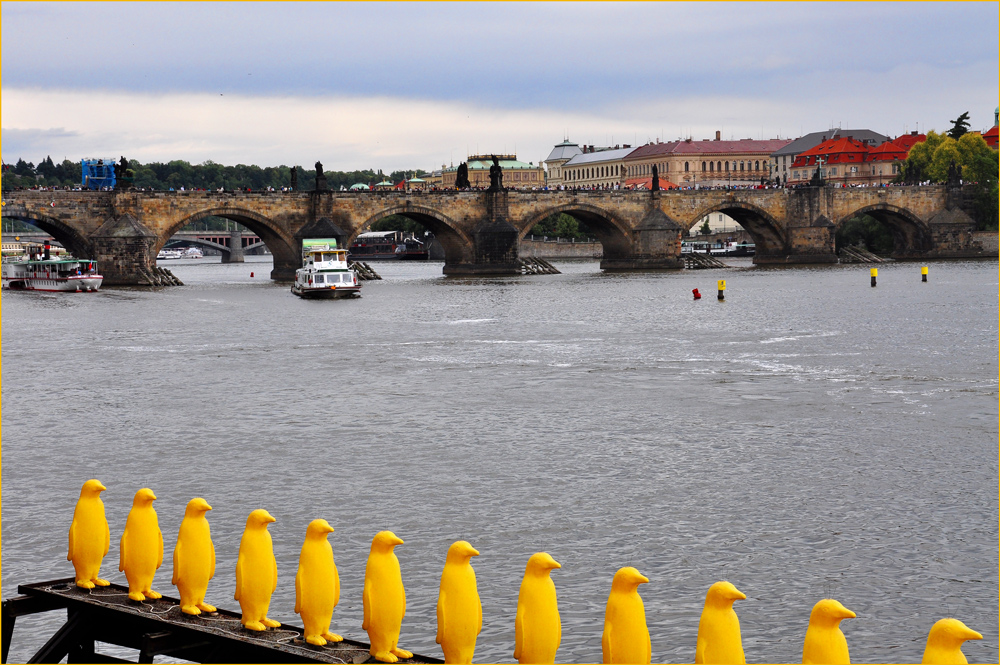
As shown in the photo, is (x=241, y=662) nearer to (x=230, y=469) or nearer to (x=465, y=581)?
(x=465, y=581)

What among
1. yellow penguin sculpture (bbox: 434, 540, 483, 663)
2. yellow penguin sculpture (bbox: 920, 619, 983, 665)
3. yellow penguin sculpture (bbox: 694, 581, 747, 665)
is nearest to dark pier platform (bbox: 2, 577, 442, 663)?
yellow penguin sculpture (bbox: 434, 540, 483, 663)

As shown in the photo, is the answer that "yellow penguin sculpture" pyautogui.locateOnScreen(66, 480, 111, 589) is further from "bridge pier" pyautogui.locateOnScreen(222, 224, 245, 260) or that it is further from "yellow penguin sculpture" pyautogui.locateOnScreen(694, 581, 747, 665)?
"bridge pier" pyautogui.locateOnScreen(222, 224, 245, 260)

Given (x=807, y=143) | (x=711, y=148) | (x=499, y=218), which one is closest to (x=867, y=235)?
(x=499, y=218)

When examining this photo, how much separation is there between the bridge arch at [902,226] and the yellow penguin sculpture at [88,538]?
69.8 metres

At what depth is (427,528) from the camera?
10586mm

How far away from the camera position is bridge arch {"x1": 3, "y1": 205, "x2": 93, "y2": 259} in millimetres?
54469

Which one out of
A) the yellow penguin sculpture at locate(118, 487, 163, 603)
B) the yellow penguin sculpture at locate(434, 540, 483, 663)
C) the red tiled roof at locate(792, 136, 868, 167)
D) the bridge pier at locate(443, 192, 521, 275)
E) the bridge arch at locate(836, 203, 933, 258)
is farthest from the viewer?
the red tiled roof at locate(792, 136, 868, 167)

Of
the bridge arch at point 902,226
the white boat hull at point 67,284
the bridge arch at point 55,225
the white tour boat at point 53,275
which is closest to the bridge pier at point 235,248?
the white tour boat at point 53,275

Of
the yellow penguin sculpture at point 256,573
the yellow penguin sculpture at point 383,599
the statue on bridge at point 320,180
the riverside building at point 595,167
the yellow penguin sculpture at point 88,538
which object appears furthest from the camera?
the riverside building at point 595,167

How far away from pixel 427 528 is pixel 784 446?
17.9 ft

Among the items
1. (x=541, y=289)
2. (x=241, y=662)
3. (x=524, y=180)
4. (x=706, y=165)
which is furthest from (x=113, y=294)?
(x=524, y=180)

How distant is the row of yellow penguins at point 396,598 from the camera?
17.2ft

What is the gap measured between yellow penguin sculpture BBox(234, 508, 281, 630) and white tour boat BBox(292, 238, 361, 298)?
3919 centimetres

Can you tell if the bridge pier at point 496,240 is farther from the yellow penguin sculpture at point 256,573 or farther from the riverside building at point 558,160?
the riverside building at point 558,160
